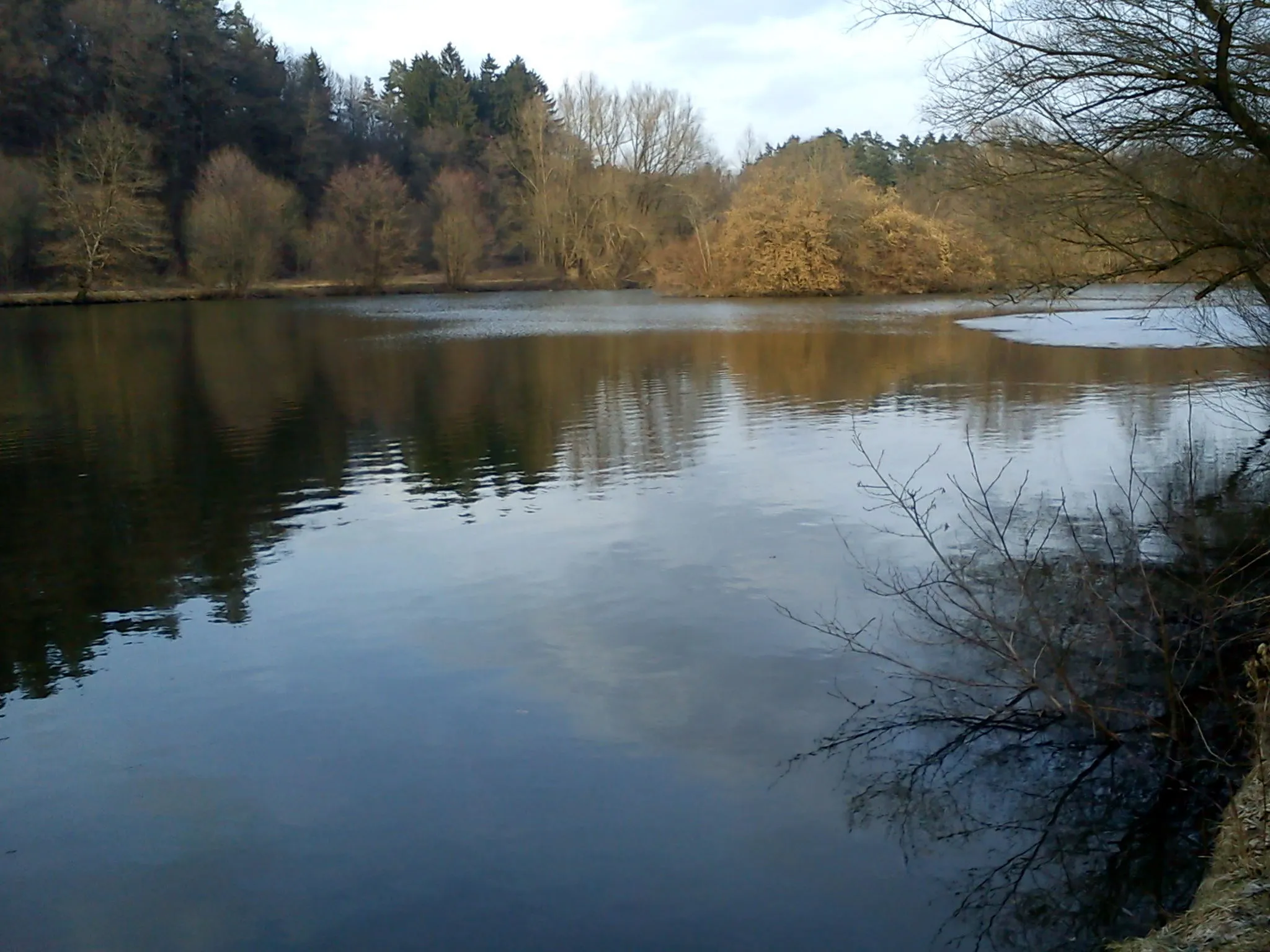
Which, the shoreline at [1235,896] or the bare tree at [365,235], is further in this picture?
the bare tree at [365,235]

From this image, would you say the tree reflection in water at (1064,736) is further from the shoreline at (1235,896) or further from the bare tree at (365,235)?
the bare tree at (365,235)

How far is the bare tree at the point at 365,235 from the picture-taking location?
210 feet

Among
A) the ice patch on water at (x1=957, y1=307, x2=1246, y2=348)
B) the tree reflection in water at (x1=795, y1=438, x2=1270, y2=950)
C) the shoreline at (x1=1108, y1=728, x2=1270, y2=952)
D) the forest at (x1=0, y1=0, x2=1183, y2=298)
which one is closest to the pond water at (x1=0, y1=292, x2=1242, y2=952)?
the tree reflection in water at (x1=795, y1=438, x2=1270, y2=950)

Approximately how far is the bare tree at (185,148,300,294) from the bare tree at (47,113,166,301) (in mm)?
2225

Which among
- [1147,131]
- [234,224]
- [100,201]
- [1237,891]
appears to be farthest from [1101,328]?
[100,201]

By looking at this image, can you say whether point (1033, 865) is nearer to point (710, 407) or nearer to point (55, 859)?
point (55, 859)

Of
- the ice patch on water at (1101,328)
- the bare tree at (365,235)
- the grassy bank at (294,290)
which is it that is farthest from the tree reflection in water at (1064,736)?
the bare tree at (365,235)

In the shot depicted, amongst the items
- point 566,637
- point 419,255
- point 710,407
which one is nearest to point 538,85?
point 419,255

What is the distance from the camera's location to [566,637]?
8.27 meters

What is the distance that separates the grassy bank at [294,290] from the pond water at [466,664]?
1489 inches

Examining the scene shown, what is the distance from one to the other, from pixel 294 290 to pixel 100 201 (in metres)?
11.6

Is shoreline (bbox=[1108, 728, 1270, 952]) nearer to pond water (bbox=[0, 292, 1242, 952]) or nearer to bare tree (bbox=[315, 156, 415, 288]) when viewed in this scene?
pond water (bbox=[0, 292, 1242, 952])

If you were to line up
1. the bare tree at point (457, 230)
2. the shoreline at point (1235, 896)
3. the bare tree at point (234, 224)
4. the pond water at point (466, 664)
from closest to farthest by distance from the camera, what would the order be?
the shoreline at point (1235, 896) → the pond water at point (466, 664) → the bare tree at point (234, 224) → the bare tree at point (457, 230)

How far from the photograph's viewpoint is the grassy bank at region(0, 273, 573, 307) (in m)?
52.2
